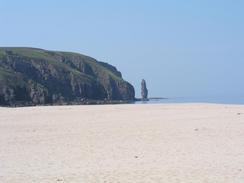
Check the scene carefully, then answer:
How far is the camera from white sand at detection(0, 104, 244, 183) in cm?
1172

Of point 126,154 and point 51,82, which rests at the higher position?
point 51,82

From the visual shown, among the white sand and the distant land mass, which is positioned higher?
the distant land mass

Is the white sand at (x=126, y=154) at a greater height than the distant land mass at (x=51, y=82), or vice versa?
the distant land mass at (x=51, y=82)

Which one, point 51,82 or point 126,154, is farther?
point 51,82

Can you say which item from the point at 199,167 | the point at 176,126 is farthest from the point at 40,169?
the point at 176,126

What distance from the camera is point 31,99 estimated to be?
423 ft

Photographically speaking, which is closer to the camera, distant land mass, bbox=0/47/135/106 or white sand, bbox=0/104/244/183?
white sand, bbox=0/104/244/183

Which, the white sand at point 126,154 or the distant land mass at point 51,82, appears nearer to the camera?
the white sand at point 126,154

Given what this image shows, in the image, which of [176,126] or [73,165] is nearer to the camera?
[73,165]

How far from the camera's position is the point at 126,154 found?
50.8 ft

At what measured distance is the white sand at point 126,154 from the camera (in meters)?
11.7

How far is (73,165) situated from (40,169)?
0.97 meters

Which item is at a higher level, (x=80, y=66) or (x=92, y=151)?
(x=80, y=66)

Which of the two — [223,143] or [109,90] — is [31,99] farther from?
[223,143]
